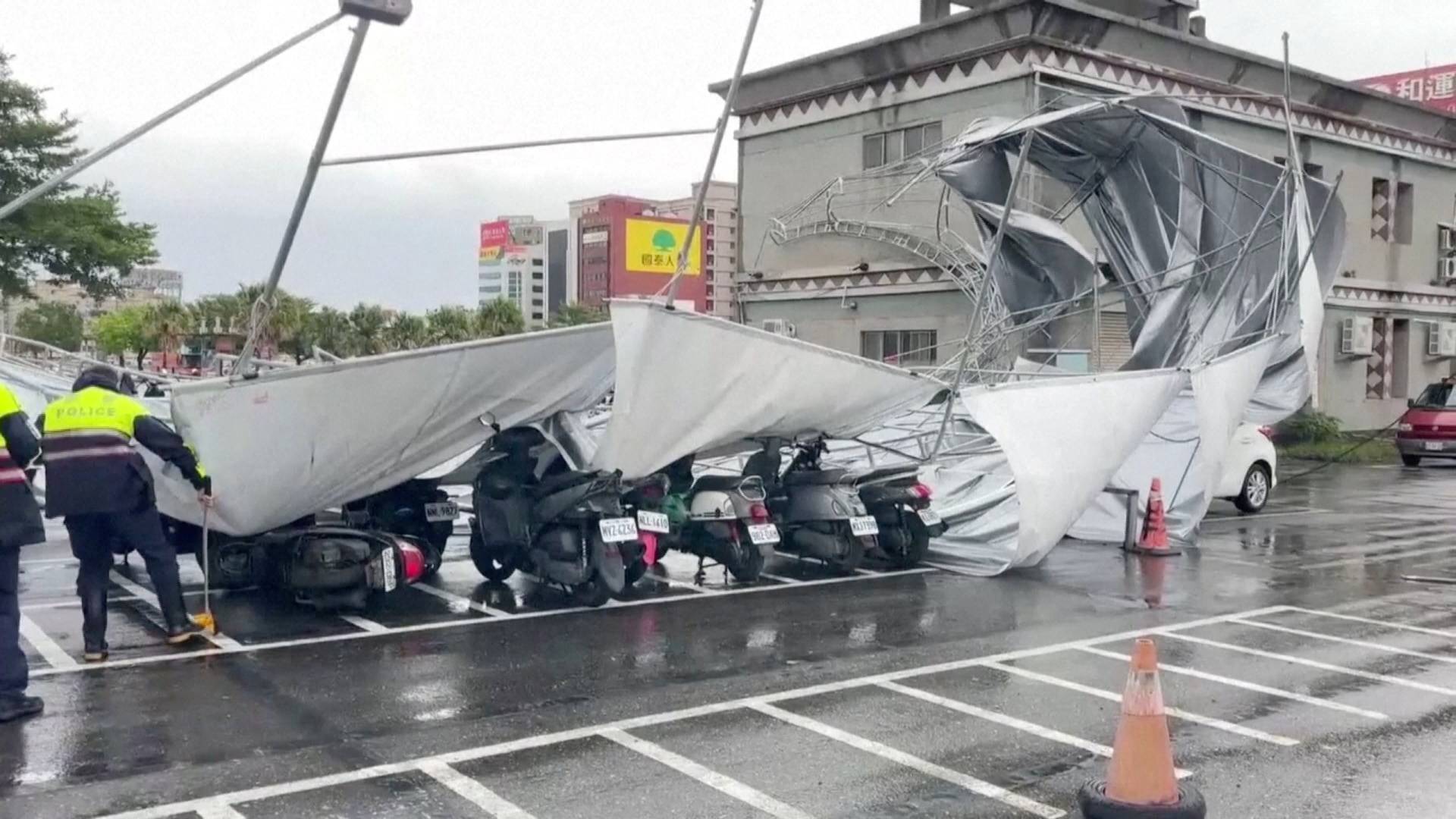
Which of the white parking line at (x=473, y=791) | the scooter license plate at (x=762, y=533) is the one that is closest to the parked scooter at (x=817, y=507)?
the scooter license plate at (x=762, y=533)

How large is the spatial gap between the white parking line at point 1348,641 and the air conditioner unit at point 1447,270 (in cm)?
2742

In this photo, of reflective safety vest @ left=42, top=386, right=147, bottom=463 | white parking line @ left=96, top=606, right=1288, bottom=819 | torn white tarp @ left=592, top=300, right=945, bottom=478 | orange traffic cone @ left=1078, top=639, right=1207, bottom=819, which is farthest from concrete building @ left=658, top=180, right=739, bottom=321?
orange traffic cone @ left=1078, top=639, right=1207, bottom=819

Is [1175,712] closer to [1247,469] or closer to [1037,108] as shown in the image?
[1247,469]

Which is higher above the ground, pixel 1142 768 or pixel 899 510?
pixel 899 510

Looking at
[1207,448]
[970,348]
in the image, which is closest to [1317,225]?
[1207,448]

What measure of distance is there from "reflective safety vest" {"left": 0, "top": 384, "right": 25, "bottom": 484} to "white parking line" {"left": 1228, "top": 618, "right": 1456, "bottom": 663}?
839 centimetres

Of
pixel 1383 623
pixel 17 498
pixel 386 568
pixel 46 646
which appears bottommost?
pixel 1383 623

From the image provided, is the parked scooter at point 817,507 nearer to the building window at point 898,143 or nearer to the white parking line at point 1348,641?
the white parking line at point 1348,641

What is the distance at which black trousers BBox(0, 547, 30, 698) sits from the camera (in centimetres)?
649

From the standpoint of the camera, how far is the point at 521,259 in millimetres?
167000

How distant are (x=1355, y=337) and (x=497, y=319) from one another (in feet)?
161

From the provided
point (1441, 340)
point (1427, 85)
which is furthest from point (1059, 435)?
point (1427, 85)

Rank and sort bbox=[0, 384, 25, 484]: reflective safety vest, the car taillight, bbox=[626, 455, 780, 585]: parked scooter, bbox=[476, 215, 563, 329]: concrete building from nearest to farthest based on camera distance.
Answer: bbox=[0, 384, 25, 484]: reflective safety vest → the car taillight → bbox=[626, 455, 780, 585]: parked scooter → bbox=[476, 215, 563, 329]: concrete building

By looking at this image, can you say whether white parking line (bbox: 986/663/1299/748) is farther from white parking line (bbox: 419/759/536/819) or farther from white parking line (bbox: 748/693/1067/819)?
white parking line (bbox: 419/759/536/819)
